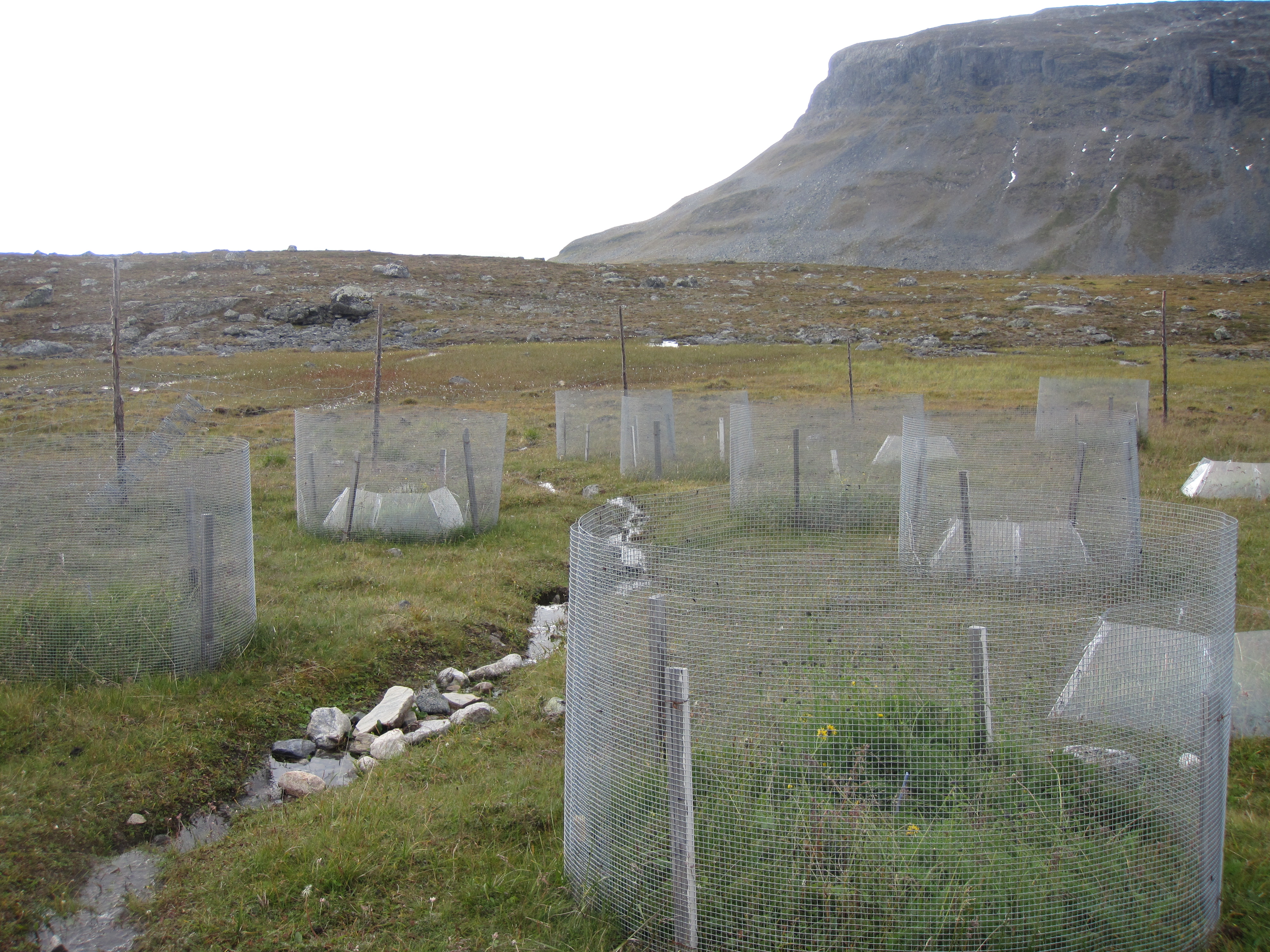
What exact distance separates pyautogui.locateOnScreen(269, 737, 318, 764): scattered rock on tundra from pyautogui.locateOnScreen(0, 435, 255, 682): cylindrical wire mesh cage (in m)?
1.16

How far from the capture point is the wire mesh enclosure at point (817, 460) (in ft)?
30.9

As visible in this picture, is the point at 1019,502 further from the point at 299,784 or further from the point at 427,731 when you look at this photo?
the point at 299,784

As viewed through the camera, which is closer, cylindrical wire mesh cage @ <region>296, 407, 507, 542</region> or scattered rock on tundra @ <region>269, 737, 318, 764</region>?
scattered rock on tundra @ <region>269, 737, 318, 764</region>

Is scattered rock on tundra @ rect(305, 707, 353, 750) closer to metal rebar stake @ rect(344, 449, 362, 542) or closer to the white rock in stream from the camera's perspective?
the white rock in stream

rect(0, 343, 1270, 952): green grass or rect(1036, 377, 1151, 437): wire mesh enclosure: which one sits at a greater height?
rect(1036, 377, 1151, 437): wire mesh enclosure

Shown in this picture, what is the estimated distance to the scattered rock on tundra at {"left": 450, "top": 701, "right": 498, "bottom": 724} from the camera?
6.30 meters

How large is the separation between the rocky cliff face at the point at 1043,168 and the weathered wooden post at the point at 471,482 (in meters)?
122

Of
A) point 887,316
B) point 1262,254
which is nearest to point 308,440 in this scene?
point 887,316

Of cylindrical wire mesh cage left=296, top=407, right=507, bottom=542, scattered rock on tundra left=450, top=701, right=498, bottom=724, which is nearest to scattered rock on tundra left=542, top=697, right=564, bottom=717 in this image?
scattered rock on tundra left=450, top=701, right=498, bottom=724

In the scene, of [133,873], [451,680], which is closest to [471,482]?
[451,680]

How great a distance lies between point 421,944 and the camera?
375 cm

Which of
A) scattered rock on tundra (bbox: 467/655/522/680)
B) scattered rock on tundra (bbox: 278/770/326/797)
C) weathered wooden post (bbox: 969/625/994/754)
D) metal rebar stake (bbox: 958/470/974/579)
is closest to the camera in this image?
weathered wooden post (bbox: 969/625/994/754)

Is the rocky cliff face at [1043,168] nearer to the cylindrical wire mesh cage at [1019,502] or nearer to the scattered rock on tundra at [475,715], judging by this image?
the cylindrical wire mesh cage at [1019,502]

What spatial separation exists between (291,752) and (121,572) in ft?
6.90
